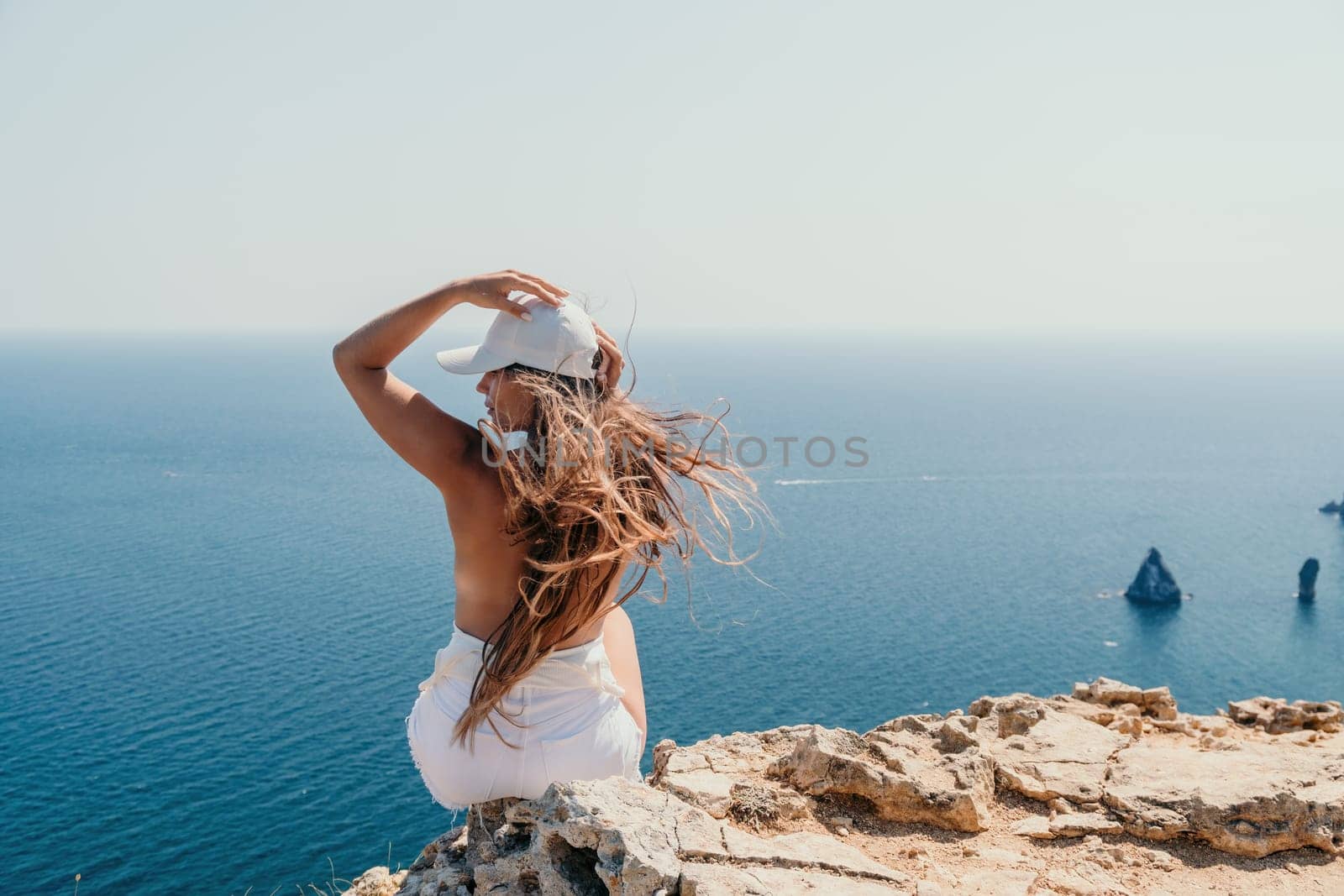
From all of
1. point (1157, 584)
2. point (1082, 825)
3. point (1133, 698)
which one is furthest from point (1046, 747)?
point (1157, 584)

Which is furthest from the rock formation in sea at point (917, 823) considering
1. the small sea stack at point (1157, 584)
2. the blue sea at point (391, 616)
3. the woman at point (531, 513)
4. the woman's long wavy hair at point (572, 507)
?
the small sea stack at point (1157, 584)

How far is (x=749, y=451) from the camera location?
90688 mm

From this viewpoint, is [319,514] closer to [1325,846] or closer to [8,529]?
[8,529]

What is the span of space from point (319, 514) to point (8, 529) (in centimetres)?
2216

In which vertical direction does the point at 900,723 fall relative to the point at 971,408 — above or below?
below

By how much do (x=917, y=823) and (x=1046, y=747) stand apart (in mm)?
1841

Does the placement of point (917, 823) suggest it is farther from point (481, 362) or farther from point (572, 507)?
point (481, 362)

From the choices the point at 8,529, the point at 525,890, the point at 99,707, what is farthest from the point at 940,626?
the point at 8,529

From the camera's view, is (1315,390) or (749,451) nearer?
(749,451)

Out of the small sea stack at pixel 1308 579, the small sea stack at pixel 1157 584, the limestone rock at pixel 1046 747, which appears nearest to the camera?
the limestone rock at pixel 1046 747

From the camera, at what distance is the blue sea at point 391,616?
119ft

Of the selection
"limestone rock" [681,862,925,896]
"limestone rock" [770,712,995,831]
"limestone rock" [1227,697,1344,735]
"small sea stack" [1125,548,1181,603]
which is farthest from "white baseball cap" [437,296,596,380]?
"small sea stack" [1125,548,1181,603]

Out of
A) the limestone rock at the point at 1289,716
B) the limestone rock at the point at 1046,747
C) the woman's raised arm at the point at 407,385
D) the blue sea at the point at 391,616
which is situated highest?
the woman's raised arm at the point at 407,385

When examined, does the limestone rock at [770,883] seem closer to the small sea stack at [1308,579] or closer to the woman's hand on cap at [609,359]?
the woman's hand on cap at [609,359]
